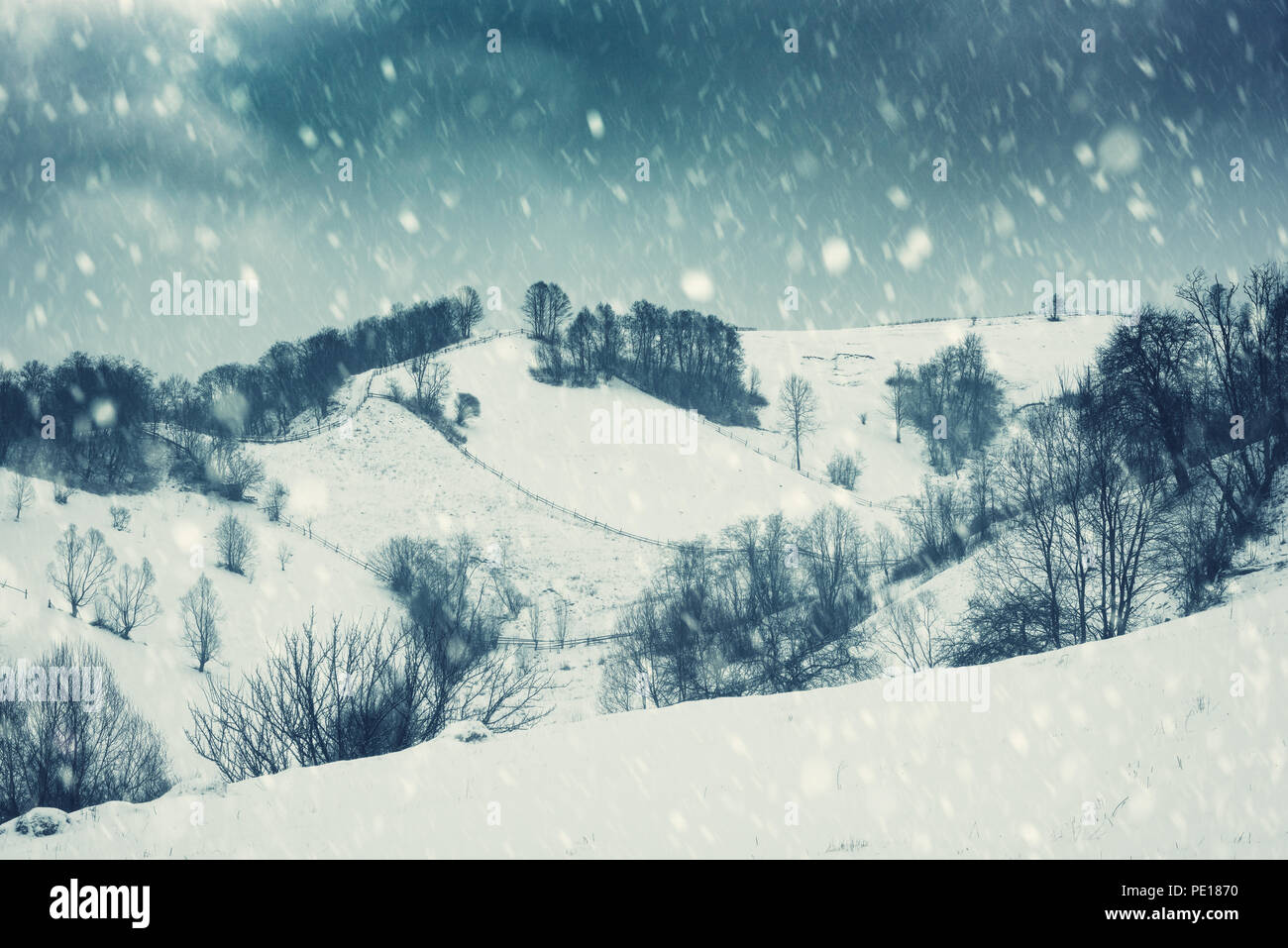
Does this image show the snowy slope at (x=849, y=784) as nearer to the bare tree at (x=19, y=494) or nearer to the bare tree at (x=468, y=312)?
the bare tree at (x=19, y=494)

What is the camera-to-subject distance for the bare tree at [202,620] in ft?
108

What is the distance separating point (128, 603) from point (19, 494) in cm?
1231

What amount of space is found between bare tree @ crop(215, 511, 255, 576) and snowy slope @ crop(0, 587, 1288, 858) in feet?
118

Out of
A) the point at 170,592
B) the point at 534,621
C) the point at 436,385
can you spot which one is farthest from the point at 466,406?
the point at 170,592

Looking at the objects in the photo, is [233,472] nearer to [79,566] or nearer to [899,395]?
[79,566]

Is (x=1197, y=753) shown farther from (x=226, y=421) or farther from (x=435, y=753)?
(x=226, y=421)

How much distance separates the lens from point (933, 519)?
53.6m

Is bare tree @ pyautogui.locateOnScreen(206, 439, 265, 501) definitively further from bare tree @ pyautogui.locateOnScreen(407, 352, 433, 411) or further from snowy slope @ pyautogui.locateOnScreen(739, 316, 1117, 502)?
snowy slope @ pyautogui.locateOnScreen(739, 316, 1117, 502)

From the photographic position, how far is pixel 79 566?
34625 millimetres

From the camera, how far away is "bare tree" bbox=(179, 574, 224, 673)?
1302 inches

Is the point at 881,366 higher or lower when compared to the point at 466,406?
higher

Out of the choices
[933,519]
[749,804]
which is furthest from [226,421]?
[749,804]

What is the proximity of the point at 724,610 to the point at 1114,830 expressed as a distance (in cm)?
3551

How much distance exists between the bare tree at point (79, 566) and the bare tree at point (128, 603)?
648mm
